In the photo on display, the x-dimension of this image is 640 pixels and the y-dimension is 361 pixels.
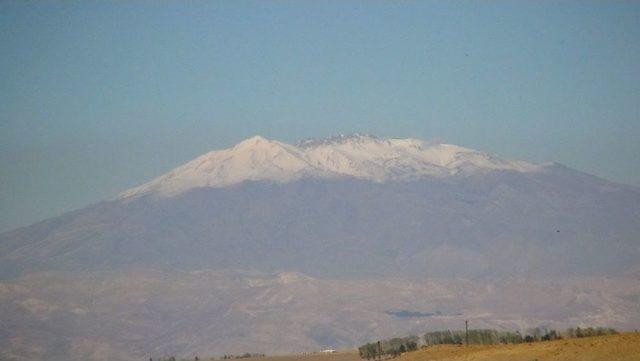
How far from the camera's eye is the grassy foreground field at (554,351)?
6084cm

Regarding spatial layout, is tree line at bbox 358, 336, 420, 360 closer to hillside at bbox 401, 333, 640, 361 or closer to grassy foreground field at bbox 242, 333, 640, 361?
grassy foreground field at bbox 242, 333, 640, 361

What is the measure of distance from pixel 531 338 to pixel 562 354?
42.4 feet

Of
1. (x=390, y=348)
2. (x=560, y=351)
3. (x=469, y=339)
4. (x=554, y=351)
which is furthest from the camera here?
(x=390, y=348)

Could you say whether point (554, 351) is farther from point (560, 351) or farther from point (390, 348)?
point (390, 348)

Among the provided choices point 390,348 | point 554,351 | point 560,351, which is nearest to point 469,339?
point 390,348

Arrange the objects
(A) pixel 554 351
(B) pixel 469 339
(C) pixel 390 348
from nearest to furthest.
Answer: (A) pixel 554 351 → (B) pixel 469 339 → (C) pixel 390 348

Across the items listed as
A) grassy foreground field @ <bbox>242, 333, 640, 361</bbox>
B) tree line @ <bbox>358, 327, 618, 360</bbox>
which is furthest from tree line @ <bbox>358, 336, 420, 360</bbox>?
grassy foreground field @ <bbox>242, 333, 640, 361</bbox>

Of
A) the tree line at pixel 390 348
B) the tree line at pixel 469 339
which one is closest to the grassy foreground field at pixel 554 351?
the tree line at pixel 469 339

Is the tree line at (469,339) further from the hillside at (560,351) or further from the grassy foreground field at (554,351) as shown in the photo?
the hillside at (560,351)

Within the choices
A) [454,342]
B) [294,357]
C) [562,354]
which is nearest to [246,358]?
[294,357]

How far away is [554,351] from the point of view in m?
63.8

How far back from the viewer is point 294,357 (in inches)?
3593

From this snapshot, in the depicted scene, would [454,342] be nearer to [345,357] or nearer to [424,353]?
[424,353]

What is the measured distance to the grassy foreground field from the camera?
60844 mm
